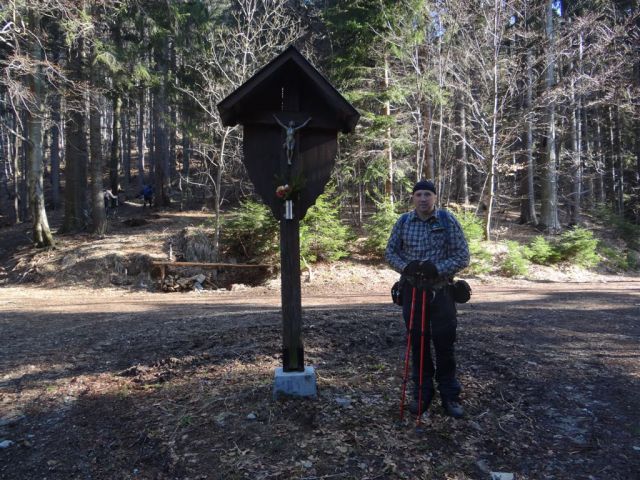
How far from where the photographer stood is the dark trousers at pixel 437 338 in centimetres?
388

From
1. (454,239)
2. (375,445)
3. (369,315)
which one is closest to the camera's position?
(375,445)

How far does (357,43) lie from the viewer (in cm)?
1873

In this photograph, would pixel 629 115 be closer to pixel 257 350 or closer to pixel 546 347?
pixel 546 347

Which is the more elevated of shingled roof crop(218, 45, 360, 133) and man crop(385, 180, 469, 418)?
shingled roof crop(218, 45, 360, 133)

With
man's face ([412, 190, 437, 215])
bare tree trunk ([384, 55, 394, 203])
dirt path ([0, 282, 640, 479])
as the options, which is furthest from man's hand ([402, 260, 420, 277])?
bare tree trunk ([384, 55, 394, 203])

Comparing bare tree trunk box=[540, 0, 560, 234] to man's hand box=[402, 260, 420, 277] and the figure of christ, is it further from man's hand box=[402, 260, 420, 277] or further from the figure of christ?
man's hand box=[402, 260, 420, 277]

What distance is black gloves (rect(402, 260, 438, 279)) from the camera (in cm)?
377

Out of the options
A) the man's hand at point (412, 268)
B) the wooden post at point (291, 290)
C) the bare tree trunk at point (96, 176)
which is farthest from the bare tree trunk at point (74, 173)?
the man's hand at point (412, 268)

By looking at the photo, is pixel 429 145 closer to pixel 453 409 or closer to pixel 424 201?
pixel 424 201

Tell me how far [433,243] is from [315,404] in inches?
69.3

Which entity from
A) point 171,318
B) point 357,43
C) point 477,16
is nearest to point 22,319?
point 171,318

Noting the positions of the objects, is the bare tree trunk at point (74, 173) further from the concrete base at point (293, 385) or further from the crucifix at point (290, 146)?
the concrete base at point (293, 385)

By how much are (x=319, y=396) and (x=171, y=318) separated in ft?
17.3

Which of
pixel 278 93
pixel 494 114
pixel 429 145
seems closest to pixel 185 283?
pixel 429 145
